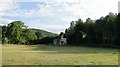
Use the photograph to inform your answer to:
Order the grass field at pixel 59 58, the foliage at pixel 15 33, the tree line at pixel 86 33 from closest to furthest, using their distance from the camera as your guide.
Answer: the grass field at pixel 59 58, the tree line at pixel 86 33, the foliage at pixel 15 33

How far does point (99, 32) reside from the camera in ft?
259

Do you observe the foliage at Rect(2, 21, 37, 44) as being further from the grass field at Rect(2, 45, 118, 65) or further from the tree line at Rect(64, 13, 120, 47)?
the grass field at Rect(2, 45, 118, 65)

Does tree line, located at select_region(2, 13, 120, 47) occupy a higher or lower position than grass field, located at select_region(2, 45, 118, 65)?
higher

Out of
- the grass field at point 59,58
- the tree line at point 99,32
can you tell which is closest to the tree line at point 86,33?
the tree line at point 99,32

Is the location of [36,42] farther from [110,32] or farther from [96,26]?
[110,32]

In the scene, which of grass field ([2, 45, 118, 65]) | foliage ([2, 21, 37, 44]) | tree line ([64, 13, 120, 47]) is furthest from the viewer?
foliage ([2, 21, 37, 44])

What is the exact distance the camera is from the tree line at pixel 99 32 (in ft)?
223

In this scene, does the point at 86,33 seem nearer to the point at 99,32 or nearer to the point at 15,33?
the point at 99,32

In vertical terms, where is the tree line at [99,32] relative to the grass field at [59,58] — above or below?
above

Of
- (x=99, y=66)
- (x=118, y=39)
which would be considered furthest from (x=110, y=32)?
(x=99, y=66)

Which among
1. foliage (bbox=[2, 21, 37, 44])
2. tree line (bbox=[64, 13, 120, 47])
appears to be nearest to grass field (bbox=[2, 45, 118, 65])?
tree line (bbox=[64, 13, 120, 47])

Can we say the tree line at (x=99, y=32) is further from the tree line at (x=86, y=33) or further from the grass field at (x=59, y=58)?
the grass field at (x=59, y=58)

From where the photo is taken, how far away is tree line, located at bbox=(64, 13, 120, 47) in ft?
223

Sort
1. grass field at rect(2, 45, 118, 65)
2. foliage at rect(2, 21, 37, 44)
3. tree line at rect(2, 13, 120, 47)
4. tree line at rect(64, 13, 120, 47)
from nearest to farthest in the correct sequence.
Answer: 1. grass field at rect(2, 45, 118, 65)
2. tree line at rect(64, 13, 120, 47)
3. tree line at rect(2, 13, 120, 47)
4. foliage at rect(2, 21, 37, 44)
